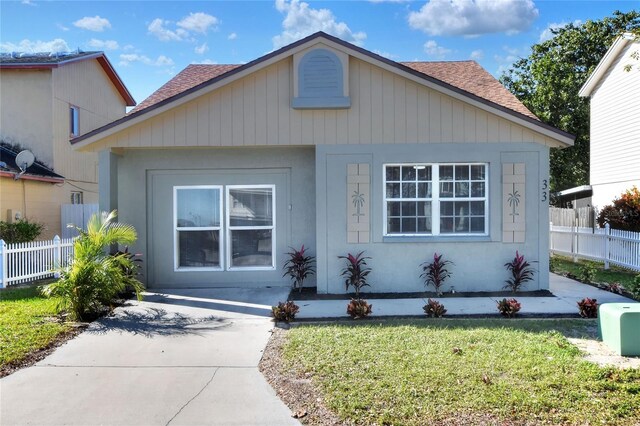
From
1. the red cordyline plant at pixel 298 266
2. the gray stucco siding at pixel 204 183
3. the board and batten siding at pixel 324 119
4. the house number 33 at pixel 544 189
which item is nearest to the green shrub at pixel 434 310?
the red cordyline plant at pixel 298 266

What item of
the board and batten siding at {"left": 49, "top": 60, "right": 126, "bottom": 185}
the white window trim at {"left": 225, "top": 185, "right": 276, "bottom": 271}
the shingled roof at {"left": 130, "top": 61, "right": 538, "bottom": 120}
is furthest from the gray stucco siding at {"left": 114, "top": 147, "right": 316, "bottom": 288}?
the board and batten siding at {"left": 49, "top": 60, "right": 126, "bottom": 185}

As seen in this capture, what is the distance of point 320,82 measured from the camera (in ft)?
31.3

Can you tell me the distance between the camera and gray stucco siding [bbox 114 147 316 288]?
10.4 meters

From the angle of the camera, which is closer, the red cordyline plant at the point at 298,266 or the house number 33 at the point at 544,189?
the house number 33 at the point at 544,189

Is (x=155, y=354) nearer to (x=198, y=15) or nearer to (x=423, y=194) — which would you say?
(x=423, y=194)

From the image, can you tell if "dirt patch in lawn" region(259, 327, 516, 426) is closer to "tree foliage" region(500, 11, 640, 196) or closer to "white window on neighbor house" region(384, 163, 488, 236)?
"white window on neighbor house" region(384, 163, 488, 236)

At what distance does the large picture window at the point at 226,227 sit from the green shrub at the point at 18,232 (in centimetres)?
669

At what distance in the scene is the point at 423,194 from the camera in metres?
9.85

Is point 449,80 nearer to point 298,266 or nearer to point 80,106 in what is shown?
point 298,266

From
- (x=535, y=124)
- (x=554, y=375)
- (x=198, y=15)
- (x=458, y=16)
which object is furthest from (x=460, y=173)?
(x=198, y=15)

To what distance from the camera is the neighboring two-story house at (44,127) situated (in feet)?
52.2

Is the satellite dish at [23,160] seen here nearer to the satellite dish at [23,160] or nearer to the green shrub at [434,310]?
the satellite dish at [23,160]

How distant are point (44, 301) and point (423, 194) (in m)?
7.77

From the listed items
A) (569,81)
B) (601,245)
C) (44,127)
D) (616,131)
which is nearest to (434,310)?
(601,245)
